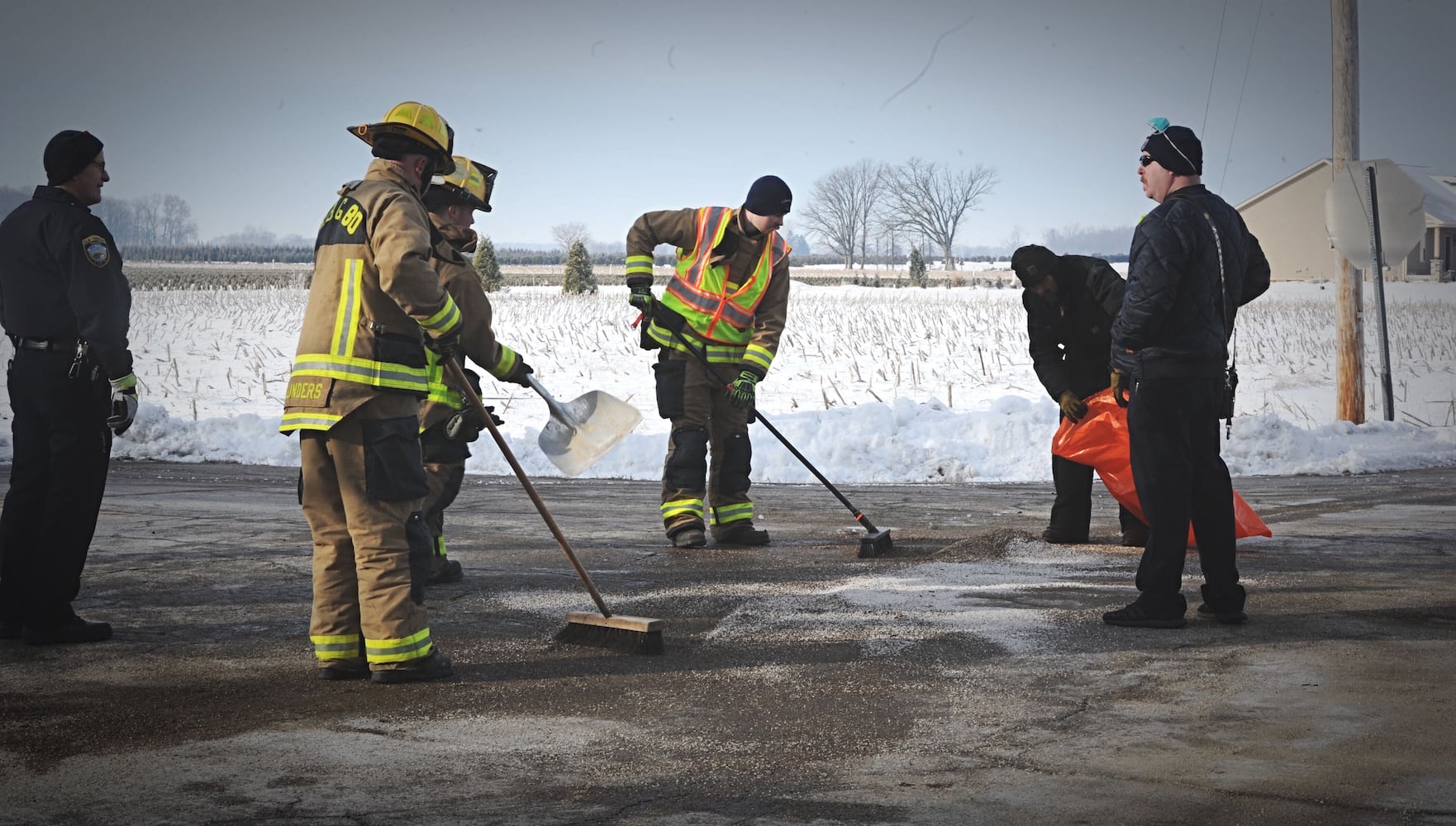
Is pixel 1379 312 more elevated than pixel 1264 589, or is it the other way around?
pixel 1379 312

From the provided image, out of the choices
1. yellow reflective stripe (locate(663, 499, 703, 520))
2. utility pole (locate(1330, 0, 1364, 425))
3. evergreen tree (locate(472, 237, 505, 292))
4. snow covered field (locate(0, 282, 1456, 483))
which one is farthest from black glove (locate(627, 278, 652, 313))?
evergreen tree (locate(472, 237, 505, 292))

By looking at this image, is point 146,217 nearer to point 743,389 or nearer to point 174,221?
point 174,221

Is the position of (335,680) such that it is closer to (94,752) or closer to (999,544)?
(94,752)

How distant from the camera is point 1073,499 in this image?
808 cm

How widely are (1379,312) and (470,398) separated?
1280 centimetres

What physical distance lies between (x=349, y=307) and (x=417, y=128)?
75 cm

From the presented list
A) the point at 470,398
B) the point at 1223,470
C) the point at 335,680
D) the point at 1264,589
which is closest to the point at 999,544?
the point at 1264,589

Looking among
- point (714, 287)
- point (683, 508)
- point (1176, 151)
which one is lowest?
point (683, 508)

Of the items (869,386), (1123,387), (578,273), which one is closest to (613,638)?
(1123,387)

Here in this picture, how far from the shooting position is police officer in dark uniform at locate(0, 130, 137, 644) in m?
5.46

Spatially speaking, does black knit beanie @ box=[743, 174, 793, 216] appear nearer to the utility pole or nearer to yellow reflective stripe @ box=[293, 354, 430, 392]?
yellow reflective stripe @ box=[293, 354, 430, 392]

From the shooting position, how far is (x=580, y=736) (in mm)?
4188

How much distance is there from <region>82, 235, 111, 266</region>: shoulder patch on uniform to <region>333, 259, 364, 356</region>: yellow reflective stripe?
1392 millimetres

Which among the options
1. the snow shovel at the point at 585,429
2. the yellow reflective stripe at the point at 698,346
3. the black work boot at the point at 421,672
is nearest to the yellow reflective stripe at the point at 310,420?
the black work boot at the point at 421,672
